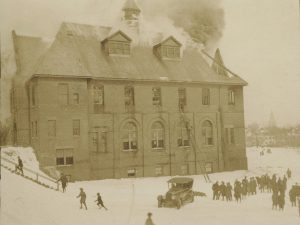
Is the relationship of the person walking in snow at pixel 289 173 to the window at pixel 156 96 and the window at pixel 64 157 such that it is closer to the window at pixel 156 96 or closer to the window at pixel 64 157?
the window at pixel 156 96

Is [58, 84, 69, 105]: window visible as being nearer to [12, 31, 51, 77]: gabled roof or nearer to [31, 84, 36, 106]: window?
[31, 84, 36, 106]: window

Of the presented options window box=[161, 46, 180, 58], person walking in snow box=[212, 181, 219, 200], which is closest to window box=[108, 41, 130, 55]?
window box=[161, 46, 180, 58]

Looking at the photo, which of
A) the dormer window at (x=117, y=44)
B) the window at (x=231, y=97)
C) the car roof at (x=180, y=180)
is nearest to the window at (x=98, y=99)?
the dormer window at (x=117, y=44)

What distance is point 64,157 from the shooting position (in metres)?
7.16

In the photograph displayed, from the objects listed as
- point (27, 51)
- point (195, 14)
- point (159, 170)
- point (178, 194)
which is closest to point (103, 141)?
point (159, 170)

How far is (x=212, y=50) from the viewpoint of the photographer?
23.6 ft

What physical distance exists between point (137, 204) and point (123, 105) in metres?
2.05

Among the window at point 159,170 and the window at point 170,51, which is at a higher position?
the window at point 170,51

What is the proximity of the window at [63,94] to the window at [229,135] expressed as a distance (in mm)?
2992

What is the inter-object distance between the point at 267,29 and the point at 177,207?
11.2 ft

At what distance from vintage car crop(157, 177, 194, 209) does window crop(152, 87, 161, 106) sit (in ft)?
5.15

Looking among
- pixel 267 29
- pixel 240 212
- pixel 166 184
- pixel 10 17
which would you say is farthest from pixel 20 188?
pixel 267 29

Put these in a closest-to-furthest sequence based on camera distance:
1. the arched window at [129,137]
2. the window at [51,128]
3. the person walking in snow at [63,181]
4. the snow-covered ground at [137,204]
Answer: the snow-covered ground at [137,204] < the person walking in snow at [63,181] < the window at [51,128] < the arched window at [129,137]

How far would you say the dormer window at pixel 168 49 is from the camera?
24.1 feet
